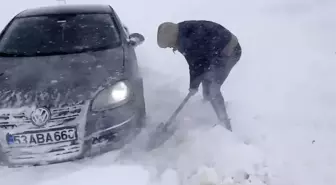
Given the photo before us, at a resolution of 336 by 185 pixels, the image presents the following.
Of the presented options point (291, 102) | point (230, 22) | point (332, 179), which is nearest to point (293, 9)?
point (230, 22)

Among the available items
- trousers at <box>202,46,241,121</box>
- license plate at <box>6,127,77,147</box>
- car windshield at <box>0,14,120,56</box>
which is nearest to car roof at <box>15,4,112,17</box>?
car windshield at <box>0,14,120,56</box>

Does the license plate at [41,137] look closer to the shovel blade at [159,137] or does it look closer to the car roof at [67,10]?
the shovel blade at [159,137]

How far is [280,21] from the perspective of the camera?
8.07 meters

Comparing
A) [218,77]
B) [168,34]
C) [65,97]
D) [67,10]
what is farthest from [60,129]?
[67,10]

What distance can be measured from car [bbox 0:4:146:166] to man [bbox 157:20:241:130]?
0.47 metres

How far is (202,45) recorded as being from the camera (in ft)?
11.4

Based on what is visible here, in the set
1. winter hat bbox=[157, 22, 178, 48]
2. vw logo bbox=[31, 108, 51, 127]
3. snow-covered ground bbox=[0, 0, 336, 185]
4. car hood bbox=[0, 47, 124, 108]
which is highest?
winter hat bbox=[157, 22, 178, 48]

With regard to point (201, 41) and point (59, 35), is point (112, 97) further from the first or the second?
point (59, 35)

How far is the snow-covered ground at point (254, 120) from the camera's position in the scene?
111 inches

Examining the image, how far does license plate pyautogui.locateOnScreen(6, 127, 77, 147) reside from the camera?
273 cm

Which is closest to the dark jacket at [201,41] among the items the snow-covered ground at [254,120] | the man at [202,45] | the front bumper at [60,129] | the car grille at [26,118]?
the man at [202,45]

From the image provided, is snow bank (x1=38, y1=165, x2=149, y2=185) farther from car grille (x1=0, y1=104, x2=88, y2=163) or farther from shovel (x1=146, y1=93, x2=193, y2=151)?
shovel (x1=146, y1=93, x2=193, y2=151)

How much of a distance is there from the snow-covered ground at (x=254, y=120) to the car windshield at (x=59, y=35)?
1.07 meters

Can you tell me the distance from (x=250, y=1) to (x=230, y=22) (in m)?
1.74
